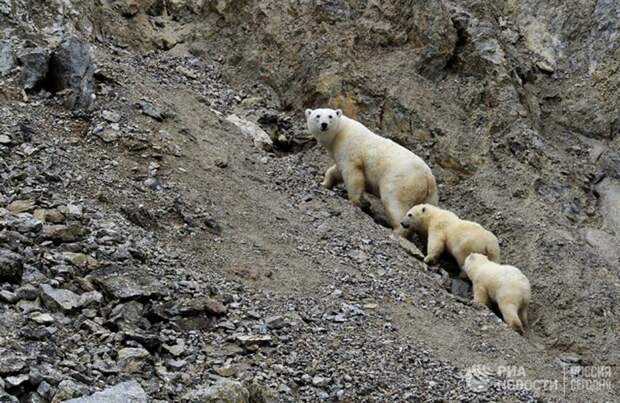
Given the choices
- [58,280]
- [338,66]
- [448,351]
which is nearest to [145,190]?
[58,280]

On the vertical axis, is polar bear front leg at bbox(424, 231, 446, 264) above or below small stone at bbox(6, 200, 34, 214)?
below

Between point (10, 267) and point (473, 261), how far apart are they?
6102 mm

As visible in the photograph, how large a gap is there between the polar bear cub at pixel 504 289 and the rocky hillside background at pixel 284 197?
389 mm

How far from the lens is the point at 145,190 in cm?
952

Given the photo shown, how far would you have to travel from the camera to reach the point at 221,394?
5.86 metres

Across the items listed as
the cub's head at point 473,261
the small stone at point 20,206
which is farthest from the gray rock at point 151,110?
the cub's head at point 473,261

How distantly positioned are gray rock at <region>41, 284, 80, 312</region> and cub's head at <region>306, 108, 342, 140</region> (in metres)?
6.22

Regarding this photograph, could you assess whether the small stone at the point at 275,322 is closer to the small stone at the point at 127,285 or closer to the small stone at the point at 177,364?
the small stone at the point at 127,285

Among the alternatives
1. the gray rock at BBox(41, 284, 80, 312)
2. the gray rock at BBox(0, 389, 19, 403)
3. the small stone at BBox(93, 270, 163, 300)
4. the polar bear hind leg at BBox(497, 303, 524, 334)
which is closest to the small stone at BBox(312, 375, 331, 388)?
the small stone at BBox(93, 270, 163, 300)

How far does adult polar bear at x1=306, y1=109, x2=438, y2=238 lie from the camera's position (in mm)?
11859

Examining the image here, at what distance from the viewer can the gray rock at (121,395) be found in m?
5.33

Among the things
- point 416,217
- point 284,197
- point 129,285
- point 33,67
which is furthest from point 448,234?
point 33,67

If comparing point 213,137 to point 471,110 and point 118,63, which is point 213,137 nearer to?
point 118,63

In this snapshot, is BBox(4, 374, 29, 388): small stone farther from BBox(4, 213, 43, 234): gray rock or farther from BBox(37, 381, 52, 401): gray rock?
BBox(4, 213, 43, 234): gray rock
